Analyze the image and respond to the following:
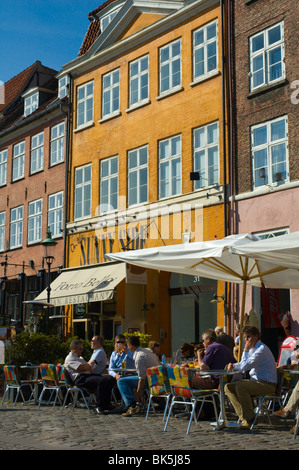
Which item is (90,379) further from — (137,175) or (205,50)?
(205,50)

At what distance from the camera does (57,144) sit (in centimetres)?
2645

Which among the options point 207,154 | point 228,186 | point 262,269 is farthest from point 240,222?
point 262,269

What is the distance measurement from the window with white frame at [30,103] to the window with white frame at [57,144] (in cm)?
392

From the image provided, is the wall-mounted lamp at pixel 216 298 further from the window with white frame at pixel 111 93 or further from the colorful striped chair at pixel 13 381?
the window with white frame at pixel 111 93

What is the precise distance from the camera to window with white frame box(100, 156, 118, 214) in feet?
74.7

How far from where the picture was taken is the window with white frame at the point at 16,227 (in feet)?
92.9

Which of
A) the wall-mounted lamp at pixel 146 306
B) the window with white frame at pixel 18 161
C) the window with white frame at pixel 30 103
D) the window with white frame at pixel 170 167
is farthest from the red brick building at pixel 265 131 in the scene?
the window with white frame at pixel 30 103

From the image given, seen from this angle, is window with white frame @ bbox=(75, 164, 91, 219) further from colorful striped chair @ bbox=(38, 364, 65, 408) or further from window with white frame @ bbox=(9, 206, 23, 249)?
colorful striped chair @ bbox=(38, 364, 65, 408)

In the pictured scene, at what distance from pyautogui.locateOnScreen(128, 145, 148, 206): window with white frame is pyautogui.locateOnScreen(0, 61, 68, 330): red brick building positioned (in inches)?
162

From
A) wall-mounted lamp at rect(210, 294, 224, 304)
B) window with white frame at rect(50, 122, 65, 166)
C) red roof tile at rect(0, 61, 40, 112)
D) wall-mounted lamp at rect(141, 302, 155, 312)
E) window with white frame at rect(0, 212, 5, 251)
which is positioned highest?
red roof tile at rect(0, 61, 40, 112)

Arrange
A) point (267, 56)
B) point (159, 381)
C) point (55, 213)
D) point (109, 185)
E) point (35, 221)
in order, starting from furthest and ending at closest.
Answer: point (35, 221) < point (55, 213) < point (109, 185) < point (267, 56) < point (159, 381)

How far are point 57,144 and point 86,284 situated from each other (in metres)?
6.96

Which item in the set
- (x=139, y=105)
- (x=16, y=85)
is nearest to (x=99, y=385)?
(x=139, y=105)

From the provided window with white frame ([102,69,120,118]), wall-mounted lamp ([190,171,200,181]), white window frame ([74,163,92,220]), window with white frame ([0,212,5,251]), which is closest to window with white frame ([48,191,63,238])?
white window frame ([74,163,92,220])
